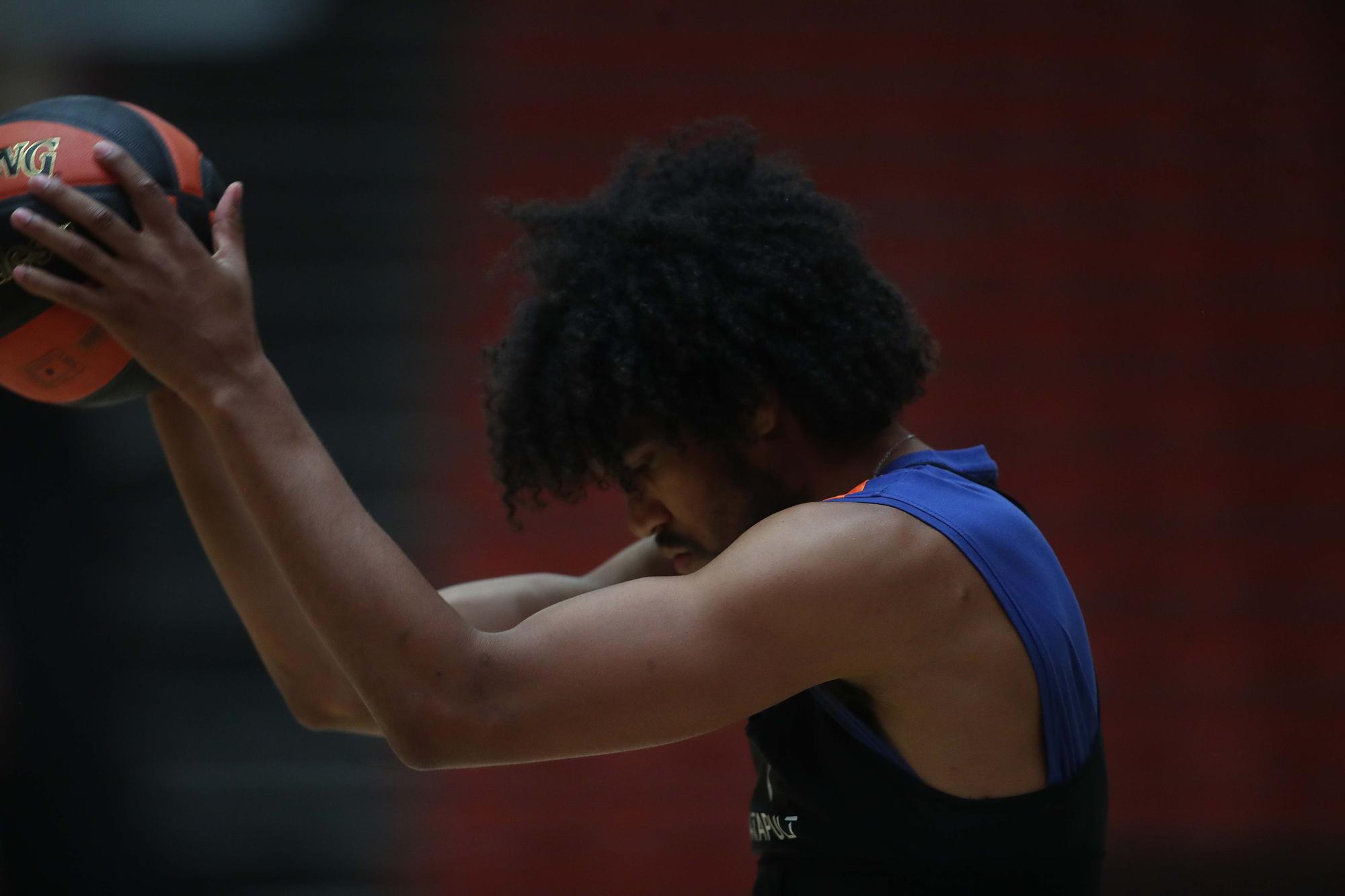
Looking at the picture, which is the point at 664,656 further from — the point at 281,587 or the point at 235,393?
the point at 281,587

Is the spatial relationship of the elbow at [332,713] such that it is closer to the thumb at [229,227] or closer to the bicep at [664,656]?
the bicep at [664,656]

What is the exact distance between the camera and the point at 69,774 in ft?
15.6

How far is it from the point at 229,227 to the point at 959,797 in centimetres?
109

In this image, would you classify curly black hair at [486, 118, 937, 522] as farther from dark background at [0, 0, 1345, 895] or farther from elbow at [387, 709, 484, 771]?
dark background at [0, 0, 1345, 895]

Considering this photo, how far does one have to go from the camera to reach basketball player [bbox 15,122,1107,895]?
4.89 ft

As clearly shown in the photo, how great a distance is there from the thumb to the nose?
2.06ft

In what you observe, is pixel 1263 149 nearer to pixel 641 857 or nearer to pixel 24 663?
pixel 641 857

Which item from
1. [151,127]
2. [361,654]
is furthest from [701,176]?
[361,654]

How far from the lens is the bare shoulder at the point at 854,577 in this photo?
1526mm

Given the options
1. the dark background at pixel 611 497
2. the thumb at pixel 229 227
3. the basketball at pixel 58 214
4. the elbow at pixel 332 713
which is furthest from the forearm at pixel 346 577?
the dark background at pixel 611 497

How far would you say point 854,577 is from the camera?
1.54 m

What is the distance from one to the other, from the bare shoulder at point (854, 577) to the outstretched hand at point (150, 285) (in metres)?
0.58

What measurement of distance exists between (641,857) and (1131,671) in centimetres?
178

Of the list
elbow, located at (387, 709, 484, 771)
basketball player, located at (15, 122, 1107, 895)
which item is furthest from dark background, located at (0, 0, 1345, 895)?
elbow, located at (387, 709, 484, 771)
